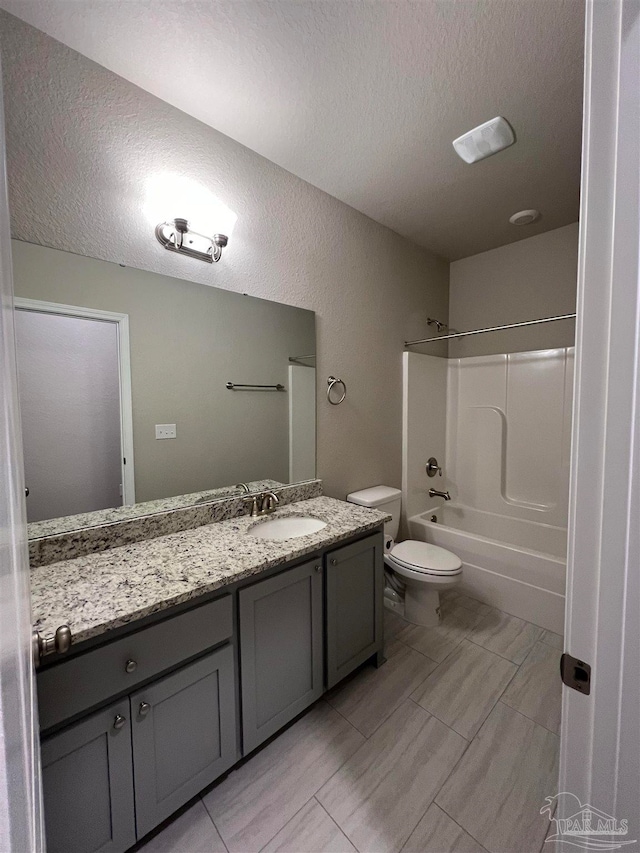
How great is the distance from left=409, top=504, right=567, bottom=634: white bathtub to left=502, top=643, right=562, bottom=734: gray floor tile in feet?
0.91

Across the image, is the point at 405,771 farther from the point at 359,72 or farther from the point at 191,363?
the point at 359,72

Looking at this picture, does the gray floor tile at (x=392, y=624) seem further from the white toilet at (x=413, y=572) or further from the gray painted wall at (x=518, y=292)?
the gray painted wall at (x=518, y=292)

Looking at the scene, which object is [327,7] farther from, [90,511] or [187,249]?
[90,511]

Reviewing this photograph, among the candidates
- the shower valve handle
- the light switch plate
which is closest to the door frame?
the light switch plate

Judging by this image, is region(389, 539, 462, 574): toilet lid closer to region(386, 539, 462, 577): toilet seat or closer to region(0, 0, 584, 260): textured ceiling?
region(386, 539, 462, 577): toilet seat

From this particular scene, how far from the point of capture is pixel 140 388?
1.42m

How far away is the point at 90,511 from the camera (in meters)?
1.31

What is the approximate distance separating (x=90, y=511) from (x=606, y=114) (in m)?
1.74

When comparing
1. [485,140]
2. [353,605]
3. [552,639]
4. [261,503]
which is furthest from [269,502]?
[485,140]

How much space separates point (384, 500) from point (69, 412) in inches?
71.1

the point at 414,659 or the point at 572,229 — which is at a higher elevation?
the point at 572,229

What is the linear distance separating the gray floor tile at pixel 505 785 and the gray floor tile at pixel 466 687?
0.06m

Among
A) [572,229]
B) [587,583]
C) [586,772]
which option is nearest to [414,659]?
[586,772]

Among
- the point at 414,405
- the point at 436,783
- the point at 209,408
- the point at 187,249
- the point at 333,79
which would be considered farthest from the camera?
the point at 414,405
